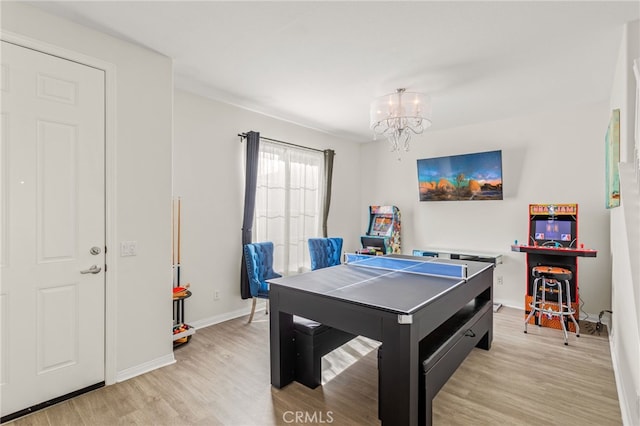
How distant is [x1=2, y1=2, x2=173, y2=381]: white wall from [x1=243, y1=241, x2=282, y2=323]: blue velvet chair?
101 cm

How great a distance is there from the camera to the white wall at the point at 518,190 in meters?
3.89

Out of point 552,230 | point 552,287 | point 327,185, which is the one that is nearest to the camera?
point 552,287

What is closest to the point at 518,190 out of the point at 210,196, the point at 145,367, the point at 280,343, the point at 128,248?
the point at 280,343

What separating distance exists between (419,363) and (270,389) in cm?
117

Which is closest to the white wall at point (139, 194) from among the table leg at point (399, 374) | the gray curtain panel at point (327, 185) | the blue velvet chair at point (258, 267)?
the blue velvet chair at point (258, 267)

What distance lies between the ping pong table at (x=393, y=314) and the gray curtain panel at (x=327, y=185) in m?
2.29

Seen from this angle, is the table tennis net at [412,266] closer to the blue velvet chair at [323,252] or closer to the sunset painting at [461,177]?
the blue velvet chair at [323,252]

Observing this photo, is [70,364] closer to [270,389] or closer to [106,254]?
[106,254]

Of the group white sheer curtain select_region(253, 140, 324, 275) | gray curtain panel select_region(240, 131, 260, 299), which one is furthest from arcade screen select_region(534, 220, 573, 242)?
gray curtain panel select_region(240, 131, 260, 299)

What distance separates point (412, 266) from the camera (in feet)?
9.59

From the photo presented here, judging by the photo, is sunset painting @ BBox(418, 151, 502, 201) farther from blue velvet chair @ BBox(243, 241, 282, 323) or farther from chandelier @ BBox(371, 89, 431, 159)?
blue velvet chair @ BBox(243, 241, 282, 323)

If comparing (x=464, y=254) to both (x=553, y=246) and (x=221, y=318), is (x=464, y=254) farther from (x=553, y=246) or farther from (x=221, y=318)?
(x=221, y=318)

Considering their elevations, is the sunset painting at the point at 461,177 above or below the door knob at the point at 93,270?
above

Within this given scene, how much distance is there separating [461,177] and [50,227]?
4799mm
